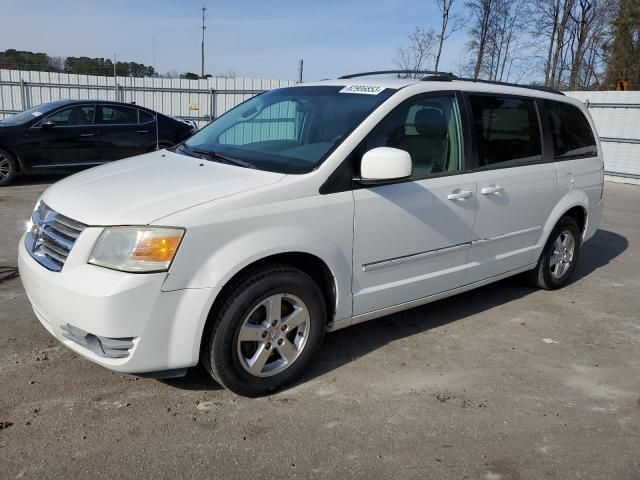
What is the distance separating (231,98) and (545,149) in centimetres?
1394

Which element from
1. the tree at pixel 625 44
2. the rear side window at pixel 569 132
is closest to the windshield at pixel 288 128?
the rear side window at pixel 569 132

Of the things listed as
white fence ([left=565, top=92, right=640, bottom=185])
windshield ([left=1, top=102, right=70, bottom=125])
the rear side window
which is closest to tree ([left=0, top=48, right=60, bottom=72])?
windshield ([left=1, top=102, right=70, bottom=125])

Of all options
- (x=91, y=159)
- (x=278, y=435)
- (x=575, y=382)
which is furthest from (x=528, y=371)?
(x=91, y=159)

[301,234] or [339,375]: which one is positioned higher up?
[301,234]

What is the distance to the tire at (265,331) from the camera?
2.91 metres

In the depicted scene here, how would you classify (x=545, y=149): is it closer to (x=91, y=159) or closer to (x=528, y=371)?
(x=528, y=371)

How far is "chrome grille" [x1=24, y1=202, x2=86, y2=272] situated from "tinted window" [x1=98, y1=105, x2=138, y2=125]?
756 centimetres

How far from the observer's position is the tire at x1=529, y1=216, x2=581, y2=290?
510cm

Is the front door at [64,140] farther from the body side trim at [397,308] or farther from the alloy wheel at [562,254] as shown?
the alloy wheel at [562,254]

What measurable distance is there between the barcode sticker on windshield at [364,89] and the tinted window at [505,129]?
83 cm

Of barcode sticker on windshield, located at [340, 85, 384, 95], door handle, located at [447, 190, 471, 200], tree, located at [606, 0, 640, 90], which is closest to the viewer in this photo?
barcode sticker on windshield, located at [340, 85, 384, 95]

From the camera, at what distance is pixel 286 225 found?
3016 millimetres

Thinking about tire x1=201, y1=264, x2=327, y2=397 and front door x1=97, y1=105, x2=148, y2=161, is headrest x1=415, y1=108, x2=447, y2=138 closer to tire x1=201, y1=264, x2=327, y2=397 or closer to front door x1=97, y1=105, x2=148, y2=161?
tire x1=201, y1=264, x2=327, y2=397

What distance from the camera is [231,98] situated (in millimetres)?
17375
